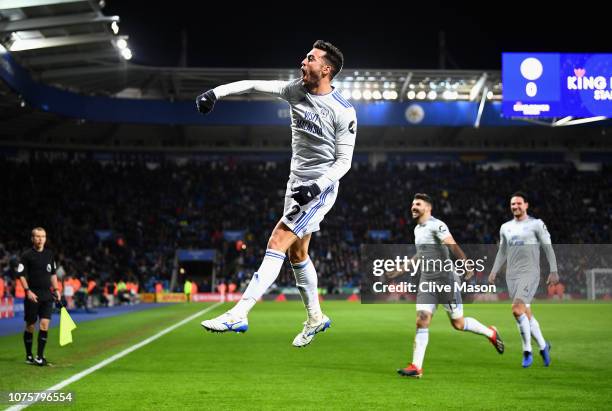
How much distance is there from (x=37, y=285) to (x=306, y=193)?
939 cm

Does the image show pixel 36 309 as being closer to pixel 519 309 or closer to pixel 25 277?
pixel 25 277

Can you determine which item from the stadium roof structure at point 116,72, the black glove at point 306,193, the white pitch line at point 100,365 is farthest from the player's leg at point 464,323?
the stadium roof structure at point 116,72

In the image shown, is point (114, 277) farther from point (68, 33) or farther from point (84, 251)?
point (68, 33)

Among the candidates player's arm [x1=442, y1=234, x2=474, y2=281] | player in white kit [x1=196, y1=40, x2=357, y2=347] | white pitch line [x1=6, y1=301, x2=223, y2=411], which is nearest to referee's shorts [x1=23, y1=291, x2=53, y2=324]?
white pitch line [x1=6, y1=301, x2=223, y2=411]

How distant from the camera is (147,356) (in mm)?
14852

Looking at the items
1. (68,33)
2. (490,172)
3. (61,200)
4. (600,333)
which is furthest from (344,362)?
(490,172)

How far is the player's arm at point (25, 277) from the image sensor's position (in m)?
13.7

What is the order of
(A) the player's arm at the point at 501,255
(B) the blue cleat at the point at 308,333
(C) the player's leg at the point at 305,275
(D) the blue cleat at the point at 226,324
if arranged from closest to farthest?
(D) the blue cleat at the point at 226,324
(B) the blue cleat at the point at 308,333
(C) the player's leg at the point at 305,275
(A) the player's arm at the point at 501,255

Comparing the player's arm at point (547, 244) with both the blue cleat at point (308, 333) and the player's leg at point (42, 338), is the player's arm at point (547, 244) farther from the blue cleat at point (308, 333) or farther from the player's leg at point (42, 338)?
the player's leg at point (42, 338)

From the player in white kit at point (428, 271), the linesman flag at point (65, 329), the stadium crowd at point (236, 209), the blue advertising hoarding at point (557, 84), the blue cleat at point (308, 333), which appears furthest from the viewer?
the stadium crowd at point (236, 209)

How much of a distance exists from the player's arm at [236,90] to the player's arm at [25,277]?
8864 millimetres

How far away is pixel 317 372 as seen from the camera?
12.6 m

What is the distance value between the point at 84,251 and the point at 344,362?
34368 mm

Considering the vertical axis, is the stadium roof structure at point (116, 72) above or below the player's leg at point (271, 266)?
above
